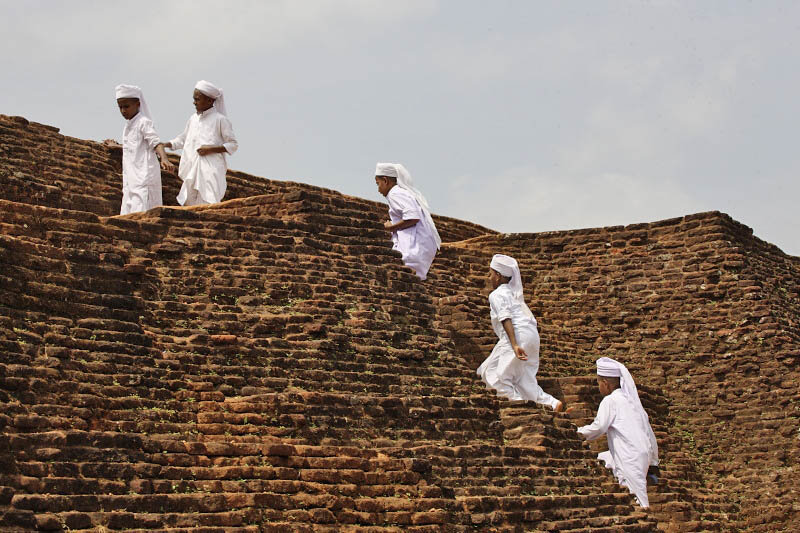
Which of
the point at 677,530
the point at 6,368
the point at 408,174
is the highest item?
the point at 408,174

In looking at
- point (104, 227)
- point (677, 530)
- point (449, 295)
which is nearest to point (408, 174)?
point (449, 295)

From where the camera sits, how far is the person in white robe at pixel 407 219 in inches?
495

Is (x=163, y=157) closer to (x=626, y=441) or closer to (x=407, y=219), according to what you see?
(x=407, y=219)

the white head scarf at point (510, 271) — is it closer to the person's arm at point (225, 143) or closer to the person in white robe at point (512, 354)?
the person in white robe at point (512, 354)

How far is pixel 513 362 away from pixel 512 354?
8 cm

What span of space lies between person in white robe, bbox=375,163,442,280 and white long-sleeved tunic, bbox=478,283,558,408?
870mm

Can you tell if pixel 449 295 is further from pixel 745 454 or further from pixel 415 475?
pixel 415 475

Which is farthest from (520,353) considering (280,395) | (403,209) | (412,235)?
(280,395)

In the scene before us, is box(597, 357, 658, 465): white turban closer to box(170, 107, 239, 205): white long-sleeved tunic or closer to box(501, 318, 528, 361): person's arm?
box(501, 318, 528, 361): person's arm

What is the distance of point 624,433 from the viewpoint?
11.9 meters

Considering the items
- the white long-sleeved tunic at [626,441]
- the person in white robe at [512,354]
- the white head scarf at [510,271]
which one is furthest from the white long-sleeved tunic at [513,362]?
the white long-sleeved tunic at [626,441]

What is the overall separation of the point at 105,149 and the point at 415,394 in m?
4.97


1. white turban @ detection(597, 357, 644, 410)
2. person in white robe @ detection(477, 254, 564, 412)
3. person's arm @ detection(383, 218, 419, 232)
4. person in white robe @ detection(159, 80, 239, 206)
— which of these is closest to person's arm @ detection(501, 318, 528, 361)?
person in white robe @ detection(477, 254, 564, 412)

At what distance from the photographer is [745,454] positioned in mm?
15344
